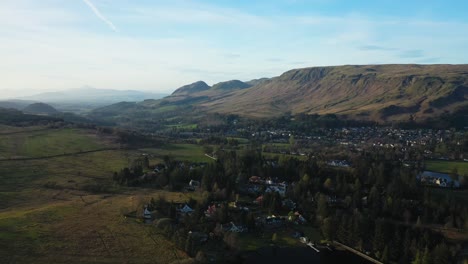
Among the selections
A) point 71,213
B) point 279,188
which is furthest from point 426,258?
point 71,213

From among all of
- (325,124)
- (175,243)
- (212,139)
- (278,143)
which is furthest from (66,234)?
(325,124)

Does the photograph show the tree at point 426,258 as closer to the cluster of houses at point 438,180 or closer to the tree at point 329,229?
the tree at point 329,229

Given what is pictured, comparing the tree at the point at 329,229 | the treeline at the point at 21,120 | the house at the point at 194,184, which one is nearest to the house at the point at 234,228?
the tree at the point at 329,229

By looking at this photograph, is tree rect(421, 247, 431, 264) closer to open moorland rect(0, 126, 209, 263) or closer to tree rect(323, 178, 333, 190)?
open moorland rect(0, 126, 209, 263)

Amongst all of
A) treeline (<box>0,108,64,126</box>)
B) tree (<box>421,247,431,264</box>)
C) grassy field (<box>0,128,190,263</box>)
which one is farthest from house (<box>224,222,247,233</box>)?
treeline (<box>0,108,64,126</box>)

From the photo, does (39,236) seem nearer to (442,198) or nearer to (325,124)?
(442,198)

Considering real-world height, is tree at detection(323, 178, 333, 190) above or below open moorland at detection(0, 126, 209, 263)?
below
